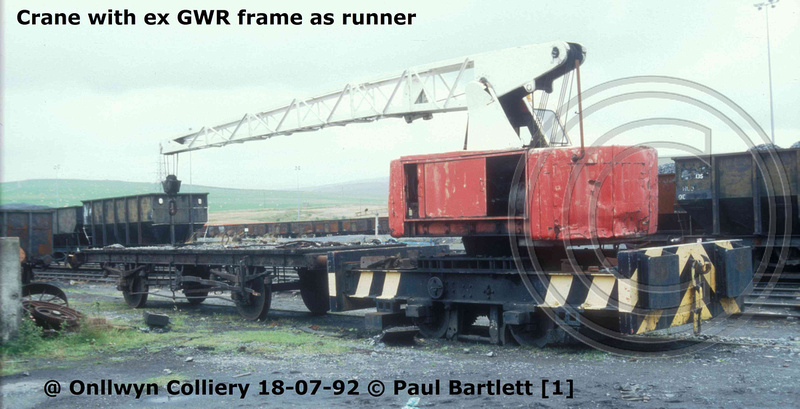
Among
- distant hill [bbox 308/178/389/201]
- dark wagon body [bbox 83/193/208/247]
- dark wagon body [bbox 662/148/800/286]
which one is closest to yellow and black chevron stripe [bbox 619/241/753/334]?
dark wagon body [bbox 662/148/800/286]

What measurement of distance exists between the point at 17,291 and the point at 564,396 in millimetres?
6266

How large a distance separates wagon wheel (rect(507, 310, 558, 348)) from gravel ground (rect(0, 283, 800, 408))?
0.50 feet

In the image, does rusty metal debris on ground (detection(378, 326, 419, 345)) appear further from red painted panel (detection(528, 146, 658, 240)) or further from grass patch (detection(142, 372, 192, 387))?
grass patch (detection(142, 372, 192, 387))

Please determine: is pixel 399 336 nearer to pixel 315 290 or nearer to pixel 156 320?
pixel 315 290

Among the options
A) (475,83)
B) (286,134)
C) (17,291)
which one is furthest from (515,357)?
(286,134)

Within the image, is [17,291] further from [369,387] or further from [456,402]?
[456,402]

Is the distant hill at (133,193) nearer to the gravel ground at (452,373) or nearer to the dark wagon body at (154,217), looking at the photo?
the dark wagon body at (154,217)

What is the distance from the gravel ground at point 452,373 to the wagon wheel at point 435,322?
17 centimetres

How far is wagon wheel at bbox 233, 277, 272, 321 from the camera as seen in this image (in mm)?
10961

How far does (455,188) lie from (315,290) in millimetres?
4586

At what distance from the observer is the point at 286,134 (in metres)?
20.2

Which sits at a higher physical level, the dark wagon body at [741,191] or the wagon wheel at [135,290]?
the dark wagon body at [741,191]

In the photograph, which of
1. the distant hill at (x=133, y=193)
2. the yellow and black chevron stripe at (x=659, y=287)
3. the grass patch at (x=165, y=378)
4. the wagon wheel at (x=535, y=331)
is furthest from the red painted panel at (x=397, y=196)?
the distant hill at (x=133, y=193)

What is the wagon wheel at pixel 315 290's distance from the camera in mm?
11484
